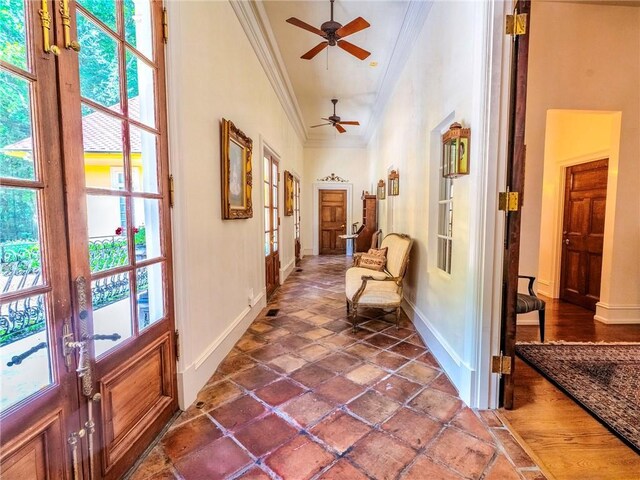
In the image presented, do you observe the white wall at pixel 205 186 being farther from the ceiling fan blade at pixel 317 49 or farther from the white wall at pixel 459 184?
the white wall at pixel 459 184

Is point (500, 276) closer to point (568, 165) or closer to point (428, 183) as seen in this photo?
point (428, 183)

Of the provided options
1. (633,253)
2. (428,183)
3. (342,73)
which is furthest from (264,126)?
(633,253)

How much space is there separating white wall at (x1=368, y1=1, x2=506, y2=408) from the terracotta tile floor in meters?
0.33

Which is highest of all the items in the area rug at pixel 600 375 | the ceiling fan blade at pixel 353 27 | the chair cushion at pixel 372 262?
the ceiling fan blade at pixel 353 27

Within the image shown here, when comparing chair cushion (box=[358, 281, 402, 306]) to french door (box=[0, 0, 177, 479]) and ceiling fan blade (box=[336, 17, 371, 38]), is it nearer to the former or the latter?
french door (box=[0, 0, 177, 479])

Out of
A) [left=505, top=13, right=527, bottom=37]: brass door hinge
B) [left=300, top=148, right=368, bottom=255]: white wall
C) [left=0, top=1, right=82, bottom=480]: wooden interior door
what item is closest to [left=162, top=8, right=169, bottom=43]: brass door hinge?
[left=0, top=1, right=82, bottom=480]: wooden interior door

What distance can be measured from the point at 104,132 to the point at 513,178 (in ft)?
7.35

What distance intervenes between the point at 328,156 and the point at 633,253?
7.00 metres

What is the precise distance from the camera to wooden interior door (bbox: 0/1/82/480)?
0.95 meters

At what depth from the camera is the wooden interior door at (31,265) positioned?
0.95 meters

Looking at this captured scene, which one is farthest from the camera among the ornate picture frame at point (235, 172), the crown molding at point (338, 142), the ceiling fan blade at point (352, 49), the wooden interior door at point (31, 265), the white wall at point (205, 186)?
the crown molding at point (338, 142)

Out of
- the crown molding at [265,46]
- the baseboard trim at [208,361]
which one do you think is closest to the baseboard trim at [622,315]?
the baseboard trim at [208,361]

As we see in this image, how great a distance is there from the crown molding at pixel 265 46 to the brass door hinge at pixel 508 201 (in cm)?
287

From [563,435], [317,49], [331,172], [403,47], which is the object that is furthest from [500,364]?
[331,172]
